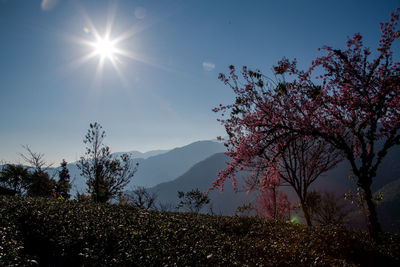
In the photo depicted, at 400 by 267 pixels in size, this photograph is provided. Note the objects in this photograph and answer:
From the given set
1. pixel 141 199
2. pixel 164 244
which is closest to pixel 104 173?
pixel 141 199

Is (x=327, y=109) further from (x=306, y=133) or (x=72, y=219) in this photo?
(x=72, y=219)

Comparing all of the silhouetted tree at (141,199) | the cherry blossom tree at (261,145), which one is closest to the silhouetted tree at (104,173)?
the silhouetted tree at (141,199)

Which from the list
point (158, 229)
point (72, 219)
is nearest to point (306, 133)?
point (158, 229)

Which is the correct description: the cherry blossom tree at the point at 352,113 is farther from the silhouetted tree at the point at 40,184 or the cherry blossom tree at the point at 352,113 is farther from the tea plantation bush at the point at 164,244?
the silhouetted tree at the point at 40,184

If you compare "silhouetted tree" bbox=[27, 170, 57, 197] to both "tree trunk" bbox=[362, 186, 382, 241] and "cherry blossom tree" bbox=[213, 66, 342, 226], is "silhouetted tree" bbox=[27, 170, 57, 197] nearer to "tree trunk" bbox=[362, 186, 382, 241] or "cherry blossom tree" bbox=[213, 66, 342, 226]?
"cherry blossom tree" bbox=[213, 66, 342, 226]

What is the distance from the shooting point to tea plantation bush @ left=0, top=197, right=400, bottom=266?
5.40 meters

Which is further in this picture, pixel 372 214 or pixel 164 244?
pixel 372 214

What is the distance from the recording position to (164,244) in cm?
606

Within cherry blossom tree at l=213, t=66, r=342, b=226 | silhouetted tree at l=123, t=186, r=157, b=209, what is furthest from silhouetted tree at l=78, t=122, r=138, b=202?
cherry blossom tree at l=213, t=66, r=342, b=226

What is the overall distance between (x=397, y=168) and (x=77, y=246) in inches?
7936

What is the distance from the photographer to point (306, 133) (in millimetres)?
7137

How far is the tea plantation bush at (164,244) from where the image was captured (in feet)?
17.7

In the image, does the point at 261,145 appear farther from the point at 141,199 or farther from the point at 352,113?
the point at 141,199

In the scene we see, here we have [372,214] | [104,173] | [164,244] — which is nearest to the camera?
[164,244]
